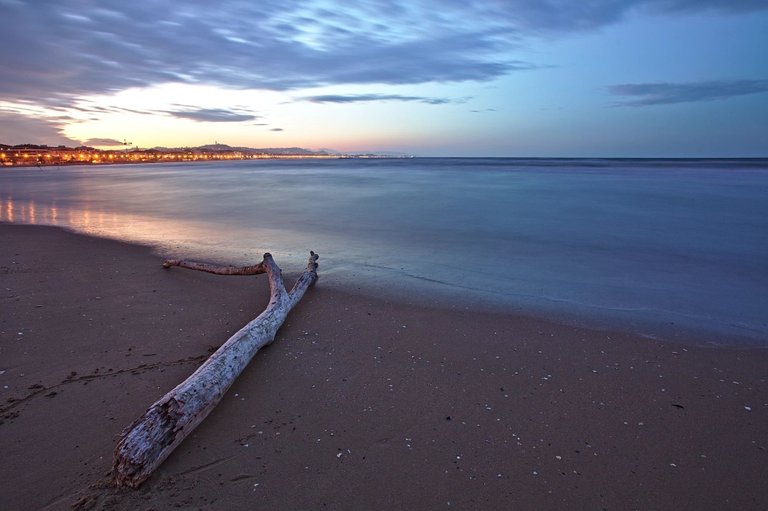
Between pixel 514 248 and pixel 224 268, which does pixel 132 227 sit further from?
pixel 514 248

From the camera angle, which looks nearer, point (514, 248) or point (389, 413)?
point (389, 413)

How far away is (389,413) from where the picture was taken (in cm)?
338

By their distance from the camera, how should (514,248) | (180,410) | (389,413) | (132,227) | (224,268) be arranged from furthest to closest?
(132,227) < (514,248) < (224,268) < (389,413) < (180,410)

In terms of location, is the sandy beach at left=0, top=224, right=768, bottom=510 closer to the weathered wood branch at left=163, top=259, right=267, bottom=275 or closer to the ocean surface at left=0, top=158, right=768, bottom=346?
the weathered wood branch at left=163, top=259, right=267, bottom=275

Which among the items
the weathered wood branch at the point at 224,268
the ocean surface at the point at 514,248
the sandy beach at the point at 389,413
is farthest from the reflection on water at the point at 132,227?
the sandy beach at the point at 389,413

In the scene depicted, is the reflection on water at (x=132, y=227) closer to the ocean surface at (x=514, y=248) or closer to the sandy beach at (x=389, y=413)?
the ocean surface at (x=514, y=248)

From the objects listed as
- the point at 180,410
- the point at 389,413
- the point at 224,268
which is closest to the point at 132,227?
the point at 224,268

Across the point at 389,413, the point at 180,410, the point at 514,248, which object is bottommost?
the point at 389,413

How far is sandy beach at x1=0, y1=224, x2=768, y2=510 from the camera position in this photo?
262cm

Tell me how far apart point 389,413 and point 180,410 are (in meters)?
1.52

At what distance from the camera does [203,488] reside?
2.60 metres

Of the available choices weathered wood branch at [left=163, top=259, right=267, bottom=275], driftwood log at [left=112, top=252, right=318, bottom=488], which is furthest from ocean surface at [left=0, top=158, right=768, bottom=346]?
driftwood log at [left=112, top=252, right=318, bottom=488]

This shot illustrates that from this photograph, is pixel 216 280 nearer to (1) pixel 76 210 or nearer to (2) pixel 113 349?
(2) pixel 113 349

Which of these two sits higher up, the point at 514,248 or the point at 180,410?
the point at 514,248
